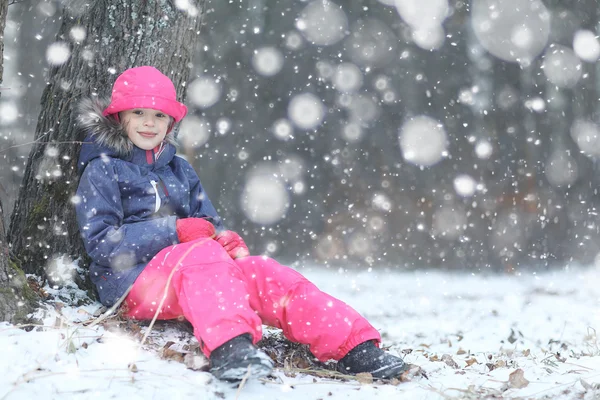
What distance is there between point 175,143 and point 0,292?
1260 mm

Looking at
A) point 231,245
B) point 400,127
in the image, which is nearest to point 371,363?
point 231,245

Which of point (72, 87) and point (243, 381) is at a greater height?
point (72, 87)

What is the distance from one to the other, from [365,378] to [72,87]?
2.28m

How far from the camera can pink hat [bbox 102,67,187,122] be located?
2.90 metres

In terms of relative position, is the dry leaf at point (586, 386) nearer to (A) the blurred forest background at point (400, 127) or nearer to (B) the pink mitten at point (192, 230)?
(B) the pink mitten at point (192, 230)

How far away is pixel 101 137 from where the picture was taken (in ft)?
9.61

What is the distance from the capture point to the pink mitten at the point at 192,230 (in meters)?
2.75

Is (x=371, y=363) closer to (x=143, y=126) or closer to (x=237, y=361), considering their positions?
(x=237, y=361)

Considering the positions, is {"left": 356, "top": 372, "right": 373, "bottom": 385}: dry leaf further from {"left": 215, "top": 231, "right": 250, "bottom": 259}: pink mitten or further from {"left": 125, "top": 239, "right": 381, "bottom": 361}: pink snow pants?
{"left": 215, "top": 231, "right": 250, "bottom": 259}: pink mitten

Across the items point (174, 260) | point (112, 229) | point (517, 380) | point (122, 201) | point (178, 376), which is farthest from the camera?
point (122, 201)

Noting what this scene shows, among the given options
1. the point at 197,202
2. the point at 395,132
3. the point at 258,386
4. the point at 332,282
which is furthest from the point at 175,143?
the point at 395,132

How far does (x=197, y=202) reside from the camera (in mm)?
3332

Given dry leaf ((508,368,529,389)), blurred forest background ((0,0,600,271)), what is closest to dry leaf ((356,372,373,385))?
dry leaf ((508,368,529,389))

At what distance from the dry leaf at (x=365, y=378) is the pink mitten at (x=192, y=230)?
1.00 meters
